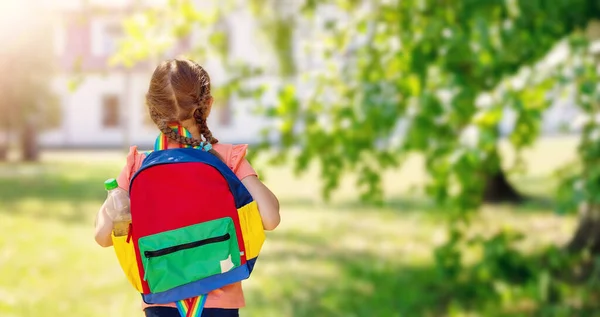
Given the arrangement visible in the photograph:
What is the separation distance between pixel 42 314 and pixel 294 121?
97.4 inches

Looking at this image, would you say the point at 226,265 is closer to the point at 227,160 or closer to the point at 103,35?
the point at 227,160

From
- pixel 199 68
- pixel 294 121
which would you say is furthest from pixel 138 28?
pixel 199 68

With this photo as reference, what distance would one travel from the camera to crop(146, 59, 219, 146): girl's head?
2055 millimetres

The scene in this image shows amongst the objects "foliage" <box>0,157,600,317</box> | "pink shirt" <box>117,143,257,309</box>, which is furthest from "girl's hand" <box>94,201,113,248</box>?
"foliage" <box>0,157,600,317</box>

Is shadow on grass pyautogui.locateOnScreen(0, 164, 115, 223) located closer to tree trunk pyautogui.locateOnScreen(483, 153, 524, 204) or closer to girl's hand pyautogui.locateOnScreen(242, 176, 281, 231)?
tree trunk pyautogui.locateOnScreen(483, 153, 524, 204)

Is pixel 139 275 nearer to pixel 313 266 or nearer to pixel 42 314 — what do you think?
pixel 42 314

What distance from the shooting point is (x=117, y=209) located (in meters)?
2.00

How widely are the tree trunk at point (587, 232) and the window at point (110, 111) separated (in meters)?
31.9

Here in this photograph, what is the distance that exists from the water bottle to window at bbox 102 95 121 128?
120ft

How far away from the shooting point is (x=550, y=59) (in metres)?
3.97

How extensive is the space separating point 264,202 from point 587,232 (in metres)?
6.38

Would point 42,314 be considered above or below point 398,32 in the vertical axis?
below

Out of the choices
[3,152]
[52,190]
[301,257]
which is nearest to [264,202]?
[301,257]

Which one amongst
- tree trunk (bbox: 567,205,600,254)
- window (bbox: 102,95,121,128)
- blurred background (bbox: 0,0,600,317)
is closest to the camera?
blurred background (bbox: 0,0,600,317)
